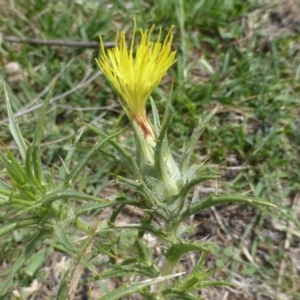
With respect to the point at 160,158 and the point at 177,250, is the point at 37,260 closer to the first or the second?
the point at 177,250

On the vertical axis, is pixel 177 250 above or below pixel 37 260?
above

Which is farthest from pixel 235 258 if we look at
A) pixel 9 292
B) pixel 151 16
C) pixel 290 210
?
pixel 151 16

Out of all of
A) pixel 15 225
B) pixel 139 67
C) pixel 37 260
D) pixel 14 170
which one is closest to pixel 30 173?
pixel 14 170

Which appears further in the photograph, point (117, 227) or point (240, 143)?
point (240, 143)

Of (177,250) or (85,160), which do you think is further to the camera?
(177,250)

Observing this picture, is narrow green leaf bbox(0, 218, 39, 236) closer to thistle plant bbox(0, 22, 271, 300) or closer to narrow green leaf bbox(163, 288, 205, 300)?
thistle plant bbox(0, 22, 271, 300)

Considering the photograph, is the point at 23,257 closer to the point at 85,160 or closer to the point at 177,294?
the point at 85,160

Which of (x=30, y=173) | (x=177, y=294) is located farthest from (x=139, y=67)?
(x=177, y=294)

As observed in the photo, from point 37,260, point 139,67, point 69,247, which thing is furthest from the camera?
point 37,260

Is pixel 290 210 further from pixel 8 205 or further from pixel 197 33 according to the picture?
pixel 8 205

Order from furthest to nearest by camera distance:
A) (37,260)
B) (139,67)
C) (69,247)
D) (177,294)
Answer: (37,260) → (177,294) → (139,67) → (69,247)

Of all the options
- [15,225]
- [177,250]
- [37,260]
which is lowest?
[37,260]
